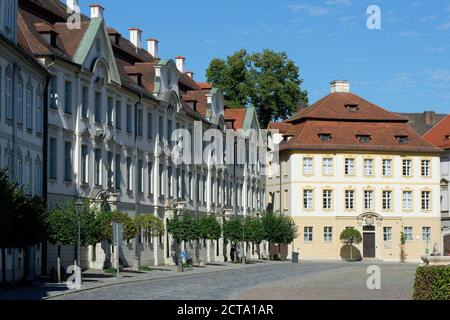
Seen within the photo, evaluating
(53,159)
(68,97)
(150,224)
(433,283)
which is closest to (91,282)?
(53,159)

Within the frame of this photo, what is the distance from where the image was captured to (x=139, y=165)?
207ft

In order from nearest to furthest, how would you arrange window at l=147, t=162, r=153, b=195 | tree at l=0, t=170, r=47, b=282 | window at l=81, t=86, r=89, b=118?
tree at l=0, t=170, r=47, b=282 → window at l=81, t=86, r=89, b=118 → window at l=147, t=162, r=153, b=195

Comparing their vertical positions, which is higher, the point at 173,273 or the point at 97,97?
the point at 97,97

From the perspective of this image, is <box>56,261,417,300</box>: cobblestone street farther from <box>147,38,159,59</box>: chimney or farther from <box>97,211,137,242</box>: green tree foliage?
<box>147,38,159,59</box>: chimney

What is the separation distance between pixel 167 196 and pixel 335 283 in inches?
1053

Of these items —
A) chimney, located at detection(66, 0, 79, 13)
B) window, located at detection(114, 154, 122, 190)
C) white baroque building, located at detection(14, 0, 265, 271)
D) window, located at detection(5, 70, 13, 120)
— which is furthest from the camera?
chimney, located at detection(66, 0, 79, 13)

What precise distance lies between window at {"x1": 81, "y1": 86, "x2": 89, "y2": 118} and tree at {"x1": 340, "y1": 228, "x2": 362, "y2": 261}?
4486 cm

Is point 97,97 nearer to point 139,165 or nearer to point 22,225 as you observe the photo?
point 139,165

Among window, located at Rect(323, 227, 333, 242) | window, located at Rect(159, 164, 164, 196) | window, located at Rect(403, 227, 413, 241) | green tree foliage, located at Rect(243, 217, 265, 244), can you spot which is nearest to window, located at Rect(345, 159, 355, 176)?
window, located at Rect(323, 227, 333, 242)

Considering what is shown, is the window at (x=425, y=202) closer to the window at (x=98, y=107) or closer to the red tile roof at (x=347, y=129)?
the red tile roof at (x=347, y=129)

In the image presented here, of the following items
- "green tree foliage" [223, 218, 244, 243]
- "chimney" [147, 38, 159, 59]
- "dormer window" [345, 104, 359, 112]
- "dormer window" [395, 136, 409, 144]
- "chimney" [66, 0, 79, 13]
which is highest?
"chimney" [147, 38, 159, 59]

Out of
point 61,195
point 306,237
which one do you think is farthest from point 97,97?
point 306,237

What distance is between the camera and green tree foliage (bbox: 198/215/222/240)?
65.8 metres

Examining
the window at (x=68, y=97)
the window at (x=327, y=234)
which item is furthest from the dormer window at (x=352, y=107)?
the window at (x=68, y=97)
